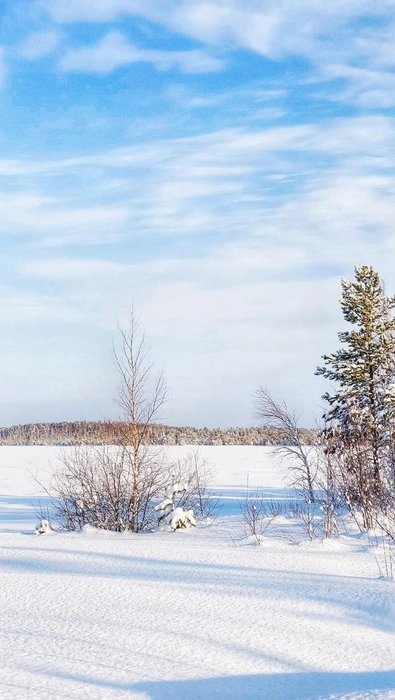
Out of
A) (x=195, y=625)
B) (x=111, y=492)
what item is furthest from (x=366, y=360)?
(x=195, y=625)

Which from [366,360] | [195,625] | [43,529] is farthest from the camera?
[366,360]

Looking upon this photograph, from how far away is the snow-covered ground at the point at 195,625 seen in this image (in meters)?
4.29

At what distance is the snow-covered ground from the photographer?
4293 millimetres

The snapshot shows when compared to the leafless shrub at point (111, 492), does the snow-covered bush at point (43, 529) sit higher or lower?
lower

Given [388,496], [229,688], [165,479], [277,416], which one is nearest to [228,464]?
[277,416]

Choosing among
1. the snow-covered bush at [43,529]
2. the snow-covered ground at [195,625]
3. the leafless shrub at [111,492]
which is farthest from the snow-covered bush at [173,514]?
the snow-covered ground at [195,625]

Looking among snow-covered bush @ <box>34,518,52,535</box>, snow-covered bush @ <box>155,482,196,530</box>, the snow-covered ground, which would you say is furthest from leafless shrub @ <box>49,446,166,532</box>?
the snow-covered ground

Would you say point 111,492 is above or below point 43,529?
above

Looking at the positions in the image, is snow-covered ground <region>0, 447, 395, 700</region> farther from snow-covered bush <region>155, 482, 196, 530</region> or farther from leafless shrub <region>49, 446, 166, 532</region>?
leafless shrub <region>49, 446, 166, 532</region>

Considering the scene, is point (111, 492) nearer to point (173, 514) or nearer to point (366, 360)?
point (173, 514)

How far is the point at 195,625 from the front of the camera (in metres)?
5.42

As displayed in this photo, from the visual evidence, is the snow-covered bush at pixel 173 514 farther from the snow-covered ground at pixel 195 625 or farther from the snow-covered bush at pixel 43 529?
the snow-covered ground at pixel 195 625

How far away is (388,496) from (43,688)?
7.37 m

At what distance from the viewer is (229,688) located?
13.9ft
